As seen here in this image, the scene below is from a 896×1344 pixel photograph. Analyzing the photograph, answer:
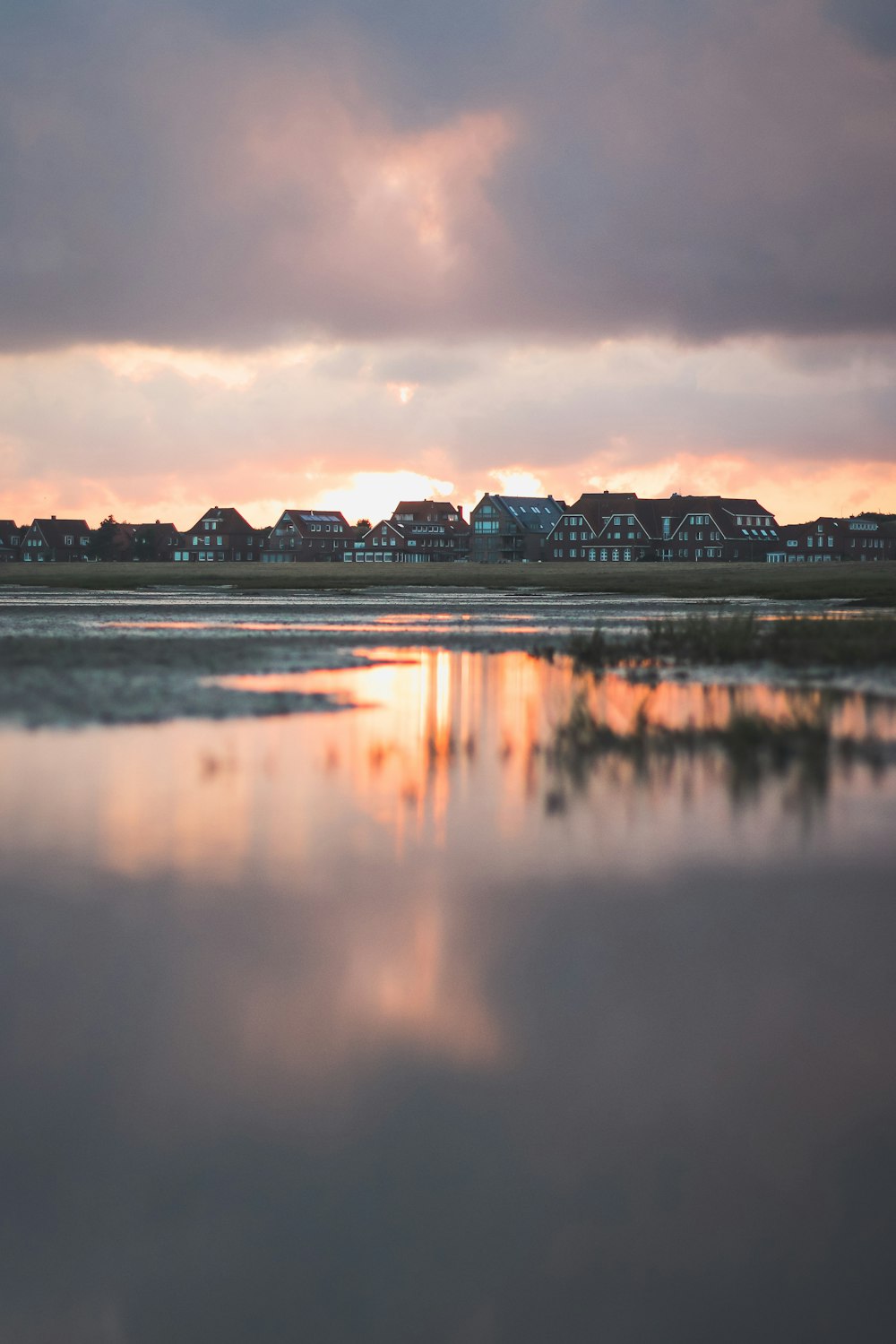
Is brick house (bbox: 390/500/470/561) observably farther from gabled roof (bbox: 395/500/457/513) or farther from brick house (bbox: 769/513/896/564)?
brick house (bbox: 769/513/896/564)

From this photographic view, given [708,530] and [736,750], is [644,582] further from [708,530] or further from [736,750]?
[708,530]

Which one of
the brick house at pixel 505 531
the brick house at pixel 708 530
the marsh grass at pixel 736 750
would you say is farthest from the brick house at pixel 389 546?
the marsh grass at pixel 736 750

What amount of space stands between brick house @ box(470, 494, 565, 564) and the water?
16236cm

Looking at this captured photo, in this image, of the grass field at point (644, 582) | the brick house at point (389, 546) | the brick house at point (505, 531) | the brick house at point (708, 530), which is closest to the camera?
the grass field at point (644, 582)

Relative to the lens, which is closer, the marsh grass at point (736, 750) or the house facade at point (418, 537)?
the marsh grass at point (736, 750)

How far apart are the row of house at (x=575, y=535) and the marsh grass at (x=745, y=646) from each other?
132202 millimetres

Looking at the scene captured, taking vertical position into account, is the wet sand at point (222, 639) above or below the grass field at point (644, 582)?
below

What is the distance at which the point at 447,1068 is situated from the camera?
6074 millimetres

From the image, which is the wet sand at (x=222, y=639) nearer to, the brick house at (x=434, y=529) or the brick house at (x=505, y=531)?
the brick house at (x=505, y=531)

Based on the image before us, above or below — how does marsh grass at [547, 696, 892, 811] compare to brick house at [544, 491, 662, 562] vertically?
below

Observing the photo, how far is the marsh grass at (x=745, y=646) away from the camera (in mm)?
25828

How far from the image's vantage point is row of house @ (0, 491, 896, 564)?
164750 millimetres

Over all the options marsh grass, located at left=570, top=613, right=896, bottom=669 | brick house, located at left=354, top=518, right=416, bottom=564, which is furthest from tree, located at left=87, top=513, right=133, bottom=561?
marsh grass, located at left=570, top=613, right=896, bottom=669

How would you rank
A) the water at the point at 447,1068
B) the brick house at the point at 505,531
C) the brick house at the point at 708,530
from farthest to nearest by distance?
1. the brick house at the point at 505,531
2. the brick house at the point at 708,530
3. the water at the point at 447,1068
